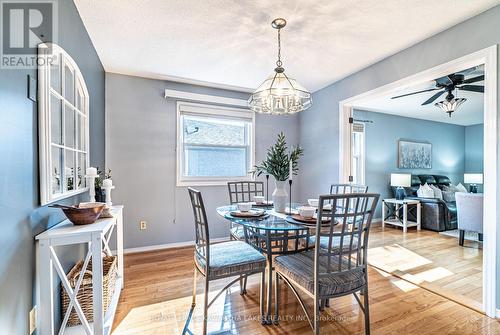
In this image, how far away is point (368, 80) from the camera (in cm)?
295

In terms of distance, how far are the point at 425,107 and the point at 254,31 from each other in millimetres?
4502

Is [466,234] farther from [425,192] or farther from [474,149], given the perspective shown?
[474,149]

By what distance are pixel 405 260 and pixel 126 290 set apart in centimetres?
328

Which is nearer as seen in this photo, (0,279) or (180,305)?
(0,279)

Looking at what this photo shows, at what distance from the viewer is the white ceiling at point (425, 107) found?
4173 mm

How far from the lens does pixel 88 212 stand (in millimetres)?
1466

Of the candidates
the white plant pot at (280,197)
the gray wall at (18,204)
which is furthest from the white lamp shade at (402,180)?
the gray wall at (18,204)

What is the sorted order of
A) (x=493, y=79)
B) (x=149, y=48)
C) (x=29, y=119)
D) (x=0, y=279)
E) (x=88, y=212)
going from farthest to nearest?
1. (x=149, y=48)
2. (x=493, y=79)
3. (x=88, y=212)
4. (x=29, y=119)
5. (x=0, y=279)

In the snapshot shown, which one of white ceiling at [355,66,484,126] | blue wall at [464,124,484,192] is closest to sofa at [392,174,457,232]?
white ceiling at [355,66,484,126]

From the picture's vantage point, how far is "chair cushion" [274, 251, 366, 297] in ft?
4.84

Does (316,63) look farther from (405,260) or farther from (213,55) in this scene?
(405,260)

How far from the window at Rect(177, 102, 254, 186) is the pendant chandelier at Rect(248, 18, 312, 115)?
135cm

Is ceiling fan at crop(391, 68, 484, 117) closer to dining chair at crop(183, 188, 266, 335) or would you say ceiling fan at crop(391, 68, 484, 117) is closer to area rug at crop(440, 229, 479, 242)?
area rug at crop(440, 229, 479, 242)

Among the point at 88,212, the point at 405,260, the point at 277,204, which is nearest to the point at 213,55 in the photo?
the point at 277,204
